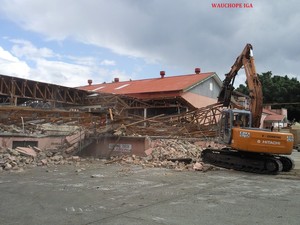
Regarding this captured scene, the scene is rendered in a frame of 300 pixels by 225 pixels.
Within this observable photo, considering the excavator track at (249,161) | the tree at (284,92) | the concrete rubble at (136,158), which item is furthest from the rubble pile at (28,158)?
the tree at (284,92)

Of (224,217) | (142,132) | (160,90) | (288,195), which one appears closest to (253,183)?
(288,195)

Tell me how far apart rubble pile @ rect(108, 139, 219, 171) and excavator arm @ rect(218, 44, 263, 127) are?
322cm

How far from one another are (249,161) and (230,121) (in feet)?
6.04

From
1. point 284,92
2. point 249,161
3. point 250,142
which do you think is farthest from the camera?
point 284,92

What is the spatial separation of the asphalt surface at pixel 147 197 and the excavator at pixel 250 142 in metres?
0.70

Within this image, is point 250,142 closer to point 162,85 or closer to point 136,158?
point 136,158

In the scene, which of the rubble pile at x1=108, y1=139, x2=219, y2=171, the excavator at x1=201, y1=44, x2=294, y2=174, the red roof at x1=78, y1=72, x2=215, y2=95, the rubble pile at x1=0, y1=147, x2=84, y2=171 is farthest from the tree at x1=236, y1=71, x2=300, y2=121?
the rubble pile at x1=0, y1=147, x2=84, y2=171

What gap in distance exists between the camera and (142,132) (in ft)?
73.3

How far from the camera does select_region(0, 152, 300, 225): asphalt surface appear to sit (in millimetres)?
7453

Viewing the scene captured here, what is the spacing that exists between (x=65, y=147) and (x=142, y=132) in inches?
183

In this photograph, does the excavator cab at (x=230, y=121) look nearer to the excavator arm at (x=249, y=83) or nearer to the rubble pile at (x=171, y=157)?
the excavator arm at (x=249, y=83)

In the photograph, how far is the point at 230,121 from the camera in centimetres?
1570

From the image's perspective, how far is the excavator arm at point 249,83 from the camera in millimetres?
16578

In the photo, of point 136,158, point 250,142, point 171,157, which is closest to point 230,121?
point 250,142
